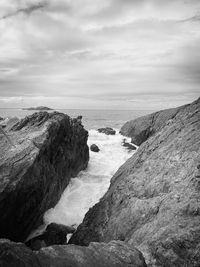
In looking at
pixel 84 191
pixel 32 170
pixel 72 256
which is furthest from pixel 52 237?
pixel 72 256

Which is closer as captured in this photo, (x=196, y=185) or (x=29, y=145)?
(x=196, y=185)

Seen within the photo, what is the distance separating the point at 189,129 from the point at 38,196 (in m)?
8.12

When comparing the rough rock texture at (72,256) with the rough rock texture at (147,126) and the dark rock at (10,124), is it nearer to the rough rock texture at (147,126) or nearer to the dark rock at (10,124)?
the dark rock at (10,124)

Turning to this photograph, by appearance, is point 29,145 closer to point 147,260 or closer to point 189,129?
point 189,129

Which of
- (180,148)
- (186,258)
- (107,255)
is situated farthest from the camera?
(180,148)

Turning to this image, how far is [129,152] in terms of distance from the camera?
3048cm

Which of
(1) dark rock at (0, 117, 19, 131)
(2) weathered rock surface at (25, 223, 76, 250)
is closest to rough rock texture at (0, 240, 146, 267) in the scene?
(2) weathered rock surface at (25, 223, 76, 250)

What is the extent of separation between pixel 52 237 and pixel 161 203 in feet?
20.2

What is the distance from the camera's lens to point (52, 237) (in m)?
11.9

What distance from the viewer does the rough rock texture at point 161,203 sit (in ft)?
21.4

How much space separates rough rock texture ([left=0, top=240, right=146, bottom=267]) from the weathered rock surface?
6.31 metres

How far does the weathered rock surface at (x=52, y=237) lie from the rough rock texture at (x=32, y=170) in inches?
37.9

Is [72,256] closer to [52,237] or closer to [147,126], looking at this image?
[52,237]

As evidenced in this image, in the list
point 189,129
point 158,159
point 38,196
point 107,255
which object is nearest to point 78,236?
point 38,196
